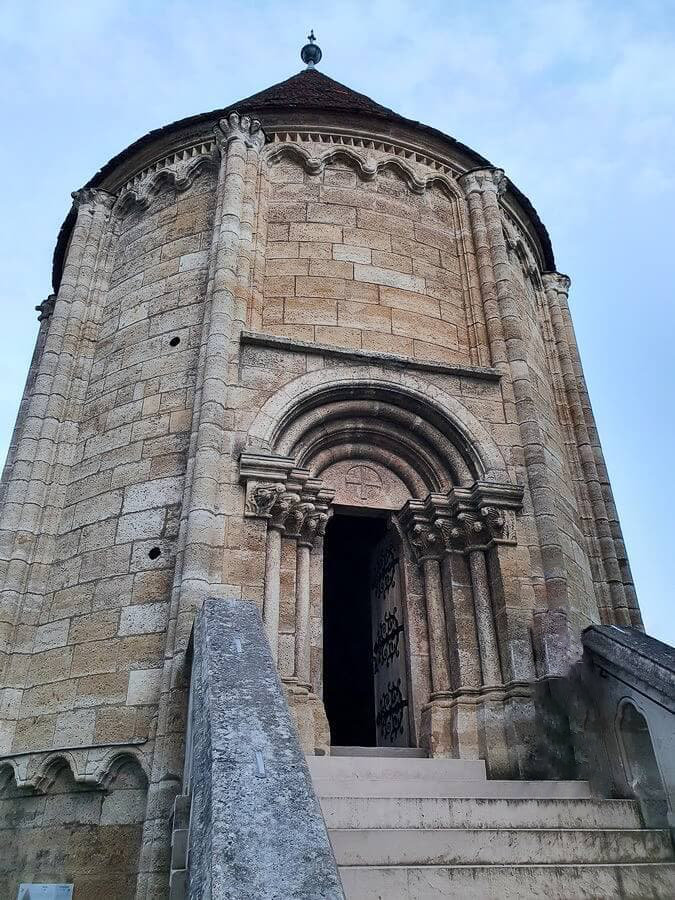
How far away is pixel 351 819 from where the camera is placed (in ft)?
14.6

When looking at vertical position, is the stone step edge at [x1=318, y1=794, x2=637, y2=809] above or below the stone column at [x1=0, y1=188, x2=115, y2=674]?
below

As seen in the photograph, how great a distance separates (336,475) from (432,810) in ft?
12.5

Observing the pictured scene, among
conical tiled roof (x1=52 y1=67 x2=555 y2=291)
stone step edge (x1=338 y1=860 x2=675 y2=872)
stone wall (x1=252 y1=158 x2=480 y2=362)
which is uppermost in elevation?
conical tiled roof (x1=52 y1=67 x2=555 y2=291)

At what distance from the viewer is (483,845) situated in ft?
13.6

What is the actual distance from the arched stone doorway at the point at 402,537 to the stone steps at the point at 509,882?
2159 mm

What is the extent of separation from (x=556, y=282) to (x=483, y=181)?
2652 millimetres

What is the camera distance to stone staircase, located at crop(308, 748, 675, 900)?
3764mm

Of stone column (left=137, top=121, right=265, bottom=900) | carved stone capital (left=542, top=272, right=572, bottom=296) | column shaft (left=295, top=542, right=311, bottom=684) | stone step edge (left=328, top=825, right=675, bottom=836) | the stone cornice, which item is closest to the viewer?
stone step edge (left=328, top=825, right=675, bottom=836)

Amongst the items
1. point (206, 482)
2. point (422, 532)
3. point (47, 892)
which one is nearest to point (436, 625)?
point (422, 532)

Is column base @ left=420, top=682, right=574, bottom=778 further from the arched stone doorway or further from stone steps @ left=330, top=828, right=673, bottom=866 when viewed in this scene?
stone steps @ left=330, top=828, right=673, bottom=866

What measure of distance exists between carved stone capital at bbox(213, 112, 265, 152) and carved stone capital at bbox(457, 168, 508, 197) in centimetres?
289

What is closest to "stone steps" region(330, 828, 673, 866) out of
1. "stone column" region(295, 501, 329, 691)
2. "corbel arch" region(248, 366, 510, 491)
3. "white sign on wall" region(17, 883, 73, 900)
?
"stone column" region(295, 501, 329, 691)

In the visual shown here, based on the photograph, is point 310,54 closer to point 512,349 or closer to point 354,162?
point 354,162

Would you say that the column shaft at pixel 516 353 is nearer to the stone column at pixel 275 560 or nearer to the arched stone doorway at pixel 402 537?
the arched stone doorway at pixel 402 537
